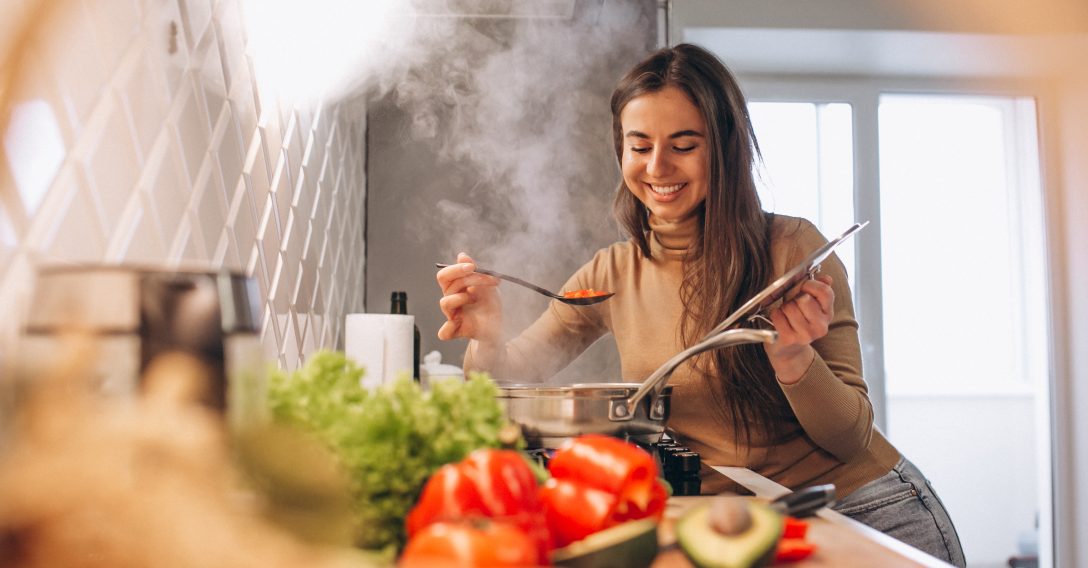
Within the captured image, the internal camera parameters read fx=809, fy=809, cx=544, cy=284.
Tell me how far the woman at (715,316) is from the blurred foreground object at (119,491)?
81 cm

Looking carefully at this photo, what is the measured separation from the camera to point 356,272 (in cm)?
245

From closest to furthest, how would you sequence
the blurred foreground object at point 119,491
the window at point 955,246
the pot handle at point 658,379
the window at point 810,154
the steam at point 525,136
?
1. the blurred foreground object at point 119,491
2. the pot handle at point 658,379
3. the steam at point 525,136
4. the window at point 810,154
5. the window at point 955,246

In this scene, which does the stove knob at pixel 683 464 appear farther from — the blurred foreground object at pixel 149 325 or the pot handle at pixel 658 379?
the blurred foreground object at pixel 149 325

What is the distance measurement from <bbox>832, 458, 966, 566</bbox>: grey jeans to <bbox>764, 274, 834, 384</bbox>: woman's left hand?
289mm

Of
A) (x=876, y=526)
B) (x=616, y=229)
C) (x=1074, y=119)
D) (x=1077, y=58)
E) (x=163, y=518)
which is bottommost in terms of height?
(x=876, y=526)

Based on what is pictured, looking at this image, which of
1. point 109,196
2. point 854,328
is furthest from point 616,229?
point 109,196

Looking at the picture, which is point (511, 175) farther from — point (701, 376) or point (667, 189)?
point (701, 376)

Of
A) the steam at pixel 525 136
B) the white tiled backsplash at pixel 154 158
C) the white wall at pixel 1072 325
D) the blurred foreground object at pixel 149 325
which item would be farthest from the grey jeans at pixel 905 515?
the white wall at pixel 1072 325

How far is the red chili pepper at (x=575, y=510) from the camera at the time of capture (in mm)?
A: 714

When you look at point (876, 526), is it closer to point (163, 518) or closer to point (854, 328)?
point (854, 328)

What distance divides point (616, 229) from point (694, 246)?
0.83 metres

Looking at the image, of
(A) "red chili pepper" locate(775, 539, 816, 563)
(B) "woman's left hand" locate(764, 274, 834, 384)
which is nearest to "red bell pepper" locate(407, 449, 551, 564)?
(A) "red chili pepper" locate(775, 539, 816, 563)

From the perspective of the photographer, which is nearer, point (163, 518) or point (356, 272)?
point (163, 518)

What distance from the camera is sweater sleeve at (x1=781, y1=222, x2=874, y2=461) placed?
4.33 ft
